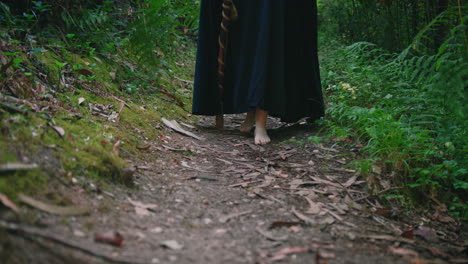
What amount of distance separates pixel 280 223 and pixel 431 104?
1744 millimetres

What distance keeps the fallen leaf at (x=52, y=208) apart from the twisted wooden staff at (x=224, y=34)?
2.10 metres

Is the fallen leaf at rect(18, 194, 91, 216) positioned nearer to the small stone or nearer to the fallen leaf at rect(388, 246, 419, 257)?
the small stone

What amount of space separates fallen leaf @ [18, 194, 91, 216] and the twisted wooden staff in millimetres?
2103

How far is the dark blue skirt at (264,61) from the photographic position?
2959mm

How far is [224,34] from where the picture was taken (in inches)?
126

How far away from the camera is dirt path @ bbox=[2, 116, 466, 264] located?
1.29 m

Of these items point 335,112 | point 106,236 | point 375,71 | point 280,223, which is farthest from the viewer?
point 375,71

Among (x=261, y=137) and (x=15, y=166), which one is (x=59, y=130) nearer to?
(x=15, y=166)

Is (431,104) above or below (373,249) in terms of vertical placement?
above

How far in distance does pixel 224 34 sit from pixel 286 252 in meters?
2.22

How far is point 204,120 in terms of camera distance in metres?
3.87

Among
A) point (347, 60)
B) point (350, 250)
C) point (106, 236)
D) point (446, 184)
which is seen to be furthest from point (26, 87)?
point (347, 60)

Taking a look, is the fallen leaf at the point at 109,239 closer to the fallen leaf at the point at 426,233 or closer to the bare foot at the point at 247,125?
the fallen leaf at the point at 426,233

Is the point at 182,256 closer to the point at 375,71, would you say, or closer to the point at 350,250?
the point at 350,250
